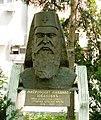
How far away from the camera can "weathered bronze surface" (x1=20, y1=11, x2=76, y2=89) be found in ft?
18.9

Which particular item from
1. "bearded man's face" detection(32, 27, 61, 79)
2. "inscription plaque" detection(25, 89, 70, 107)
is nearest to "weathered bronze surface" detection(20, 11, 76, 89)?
"bearded man's face" detection(32, 27, 61, 79)

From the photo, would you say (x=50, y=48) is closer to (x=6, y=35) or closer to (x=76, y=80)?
(x=76, y=80)

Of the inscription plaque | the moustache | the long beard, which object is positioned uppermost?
the moustache

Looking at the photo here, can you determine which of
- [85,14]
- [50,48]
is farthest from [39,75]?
[85,14]

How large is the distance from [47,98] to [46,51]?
75 cm

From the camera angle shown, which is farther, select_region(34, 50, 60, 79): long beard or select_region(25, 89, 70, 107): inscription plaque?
select_region(34, 50, 60, 79): long beard

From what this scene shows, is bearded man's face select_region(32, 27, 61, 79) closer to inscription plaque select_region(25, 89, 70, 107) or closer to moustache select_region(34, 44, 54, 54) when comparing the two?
moustache select_region(34, 44, 54, 54)

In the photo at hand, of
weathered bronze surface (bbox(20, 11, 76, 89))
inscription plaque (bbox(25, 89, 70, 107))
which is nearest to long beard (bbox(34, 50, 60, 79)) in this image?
weathered bronze surface (bbox(20, 11, 76, 89))

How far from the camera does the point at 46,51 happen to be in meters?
5.89

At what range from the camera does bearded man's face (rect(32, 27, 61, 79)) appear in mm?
5840

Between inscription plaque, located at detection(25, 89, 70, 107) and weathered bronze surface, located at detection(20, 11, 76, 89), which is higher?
weathered bronze surface, located at detection(20, 11, 76, 89)

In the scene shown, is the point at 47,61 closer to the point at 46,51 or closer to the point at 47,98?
the point at 46,51

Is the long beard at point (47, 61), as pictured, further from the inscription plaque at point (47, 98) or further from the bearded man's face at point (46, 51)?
the inscription plaque at point (47, 98)

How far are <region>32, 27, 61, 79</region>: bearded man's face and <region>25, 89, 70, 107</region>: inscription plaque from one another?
1.11 ft
